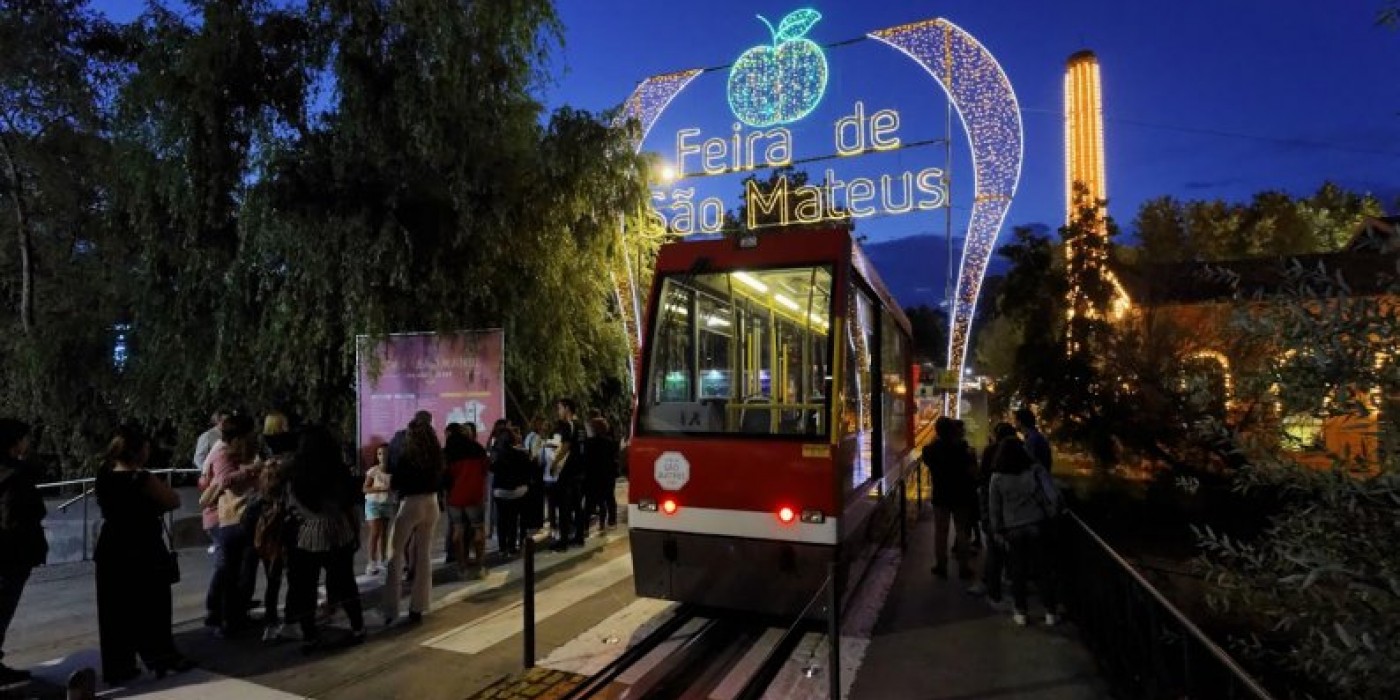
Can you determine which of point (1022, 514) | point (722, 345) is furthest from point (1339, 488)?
point (722, 345)

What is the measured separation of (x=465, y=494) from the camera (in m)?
8.17

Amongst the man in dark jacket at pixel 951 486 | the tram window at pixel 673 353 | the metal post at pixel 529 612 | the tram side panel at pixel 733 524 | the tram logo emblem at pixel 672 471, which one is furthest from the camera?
the man in dark jacket at pixel 951 486

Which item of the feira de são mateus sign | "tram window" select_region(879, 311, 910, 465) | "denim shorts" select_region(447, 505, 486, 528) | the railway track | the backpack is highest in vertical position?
the feira de são mateus sign

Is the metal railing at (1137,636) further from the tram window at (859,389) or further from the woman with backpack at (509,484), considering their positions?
the woman with backpack at (509,484)

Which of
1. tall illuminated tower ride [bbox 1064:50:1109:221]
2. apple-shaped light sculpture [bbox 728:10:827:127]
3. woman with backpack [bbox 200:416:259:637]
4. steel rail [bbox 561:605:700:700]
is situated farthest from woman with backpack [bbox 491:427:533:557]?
tall illuminated tower ride [bbox 1064:50:1109:221]

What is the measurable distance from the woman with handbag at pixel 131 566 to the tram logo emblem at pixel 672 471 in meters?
3.54

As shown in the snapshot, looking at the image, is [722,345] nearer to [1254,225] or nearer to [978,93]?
[978,93]

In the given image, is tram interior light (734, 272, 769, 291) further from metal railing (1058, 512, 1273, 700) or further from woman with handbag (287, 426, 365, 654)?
woman with handbag (287, 426, 365, 654)

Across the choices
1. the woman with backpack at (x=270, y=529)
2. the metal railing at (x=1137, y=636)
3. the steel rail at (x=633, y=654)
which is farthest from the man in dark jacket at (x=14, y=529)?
the metal railing at (x=1137, y=636)

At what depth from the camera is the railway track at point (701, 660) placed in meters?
5.21

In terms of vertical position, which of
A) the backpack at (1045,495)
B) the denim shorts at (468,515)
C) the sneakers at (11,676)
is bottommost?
the sneakers at (11,676)

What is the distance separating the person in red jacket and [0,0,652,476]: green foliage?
2862mm

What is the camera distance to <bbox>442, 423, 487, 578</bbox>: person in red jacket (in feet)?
26.9

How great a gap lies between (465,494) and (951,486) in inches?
207
